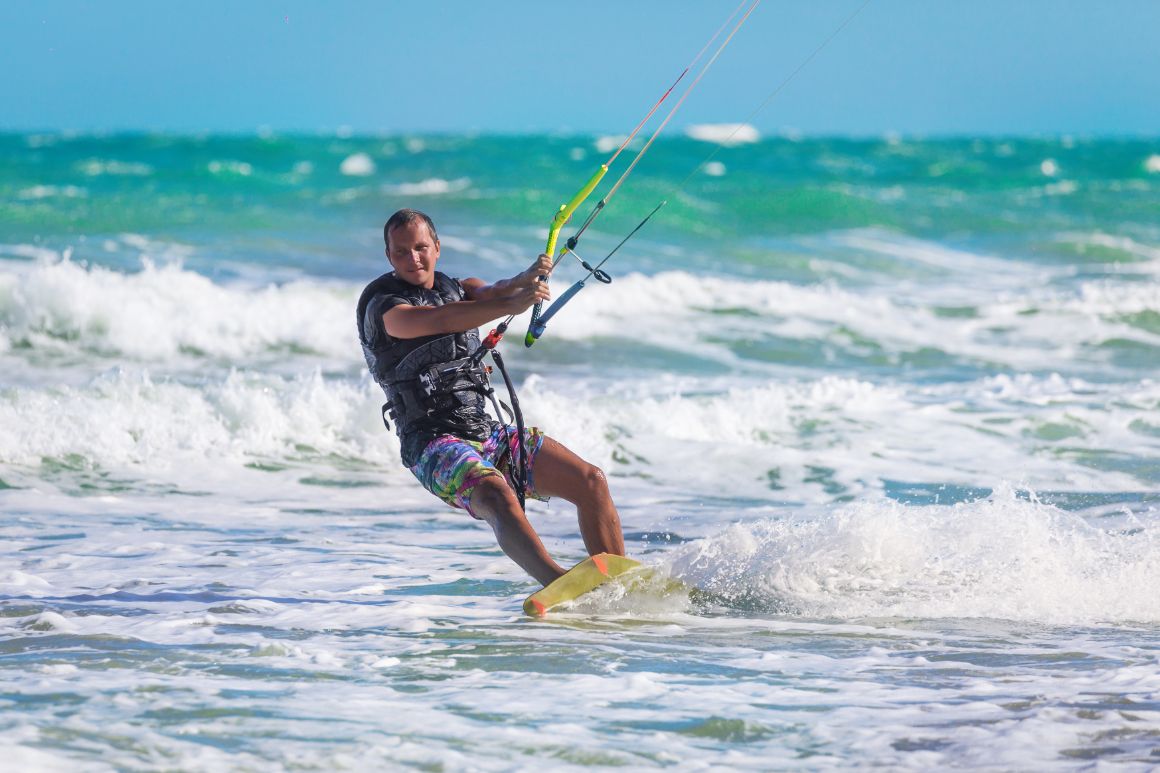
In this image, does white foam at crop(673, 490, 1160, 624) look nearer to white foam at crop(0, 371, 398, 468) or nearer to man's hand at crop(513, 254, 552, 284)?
man's hand at crop(513, 254, 552, 284)

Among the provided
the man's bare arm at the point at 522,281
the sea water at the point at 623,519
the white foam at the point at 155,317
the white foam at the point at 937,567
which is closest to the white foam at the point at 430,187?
the sea water at the point at 623,519

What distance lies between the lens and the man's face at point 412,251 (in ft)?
16.2

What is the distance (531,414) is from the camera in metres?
9.59

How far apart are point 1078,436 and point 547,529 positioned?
13.3 feet

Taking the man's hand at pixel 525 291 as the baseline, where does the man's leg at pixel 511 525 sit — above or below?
below

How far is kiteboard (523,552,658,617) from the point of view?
4898mm

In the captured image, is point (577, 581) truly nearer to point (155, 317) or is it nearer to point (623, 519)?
point (623, 519)

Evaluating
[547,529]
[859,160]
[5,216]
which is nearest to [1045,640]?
[547,529]

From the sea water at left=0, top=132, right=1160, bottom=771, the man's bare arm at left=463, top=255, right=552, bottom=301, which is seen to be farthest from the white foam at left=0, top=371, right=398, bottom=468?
the man's bare arm at left=463, top=255, right=552, bottom=301

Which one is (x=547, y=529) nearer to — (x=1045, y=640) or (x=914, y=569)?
(x=914, y=569)

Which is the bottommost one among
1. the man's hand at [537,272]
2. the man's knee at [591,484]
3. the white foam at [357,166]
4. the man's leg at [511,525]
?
the man's leg at [511,525]

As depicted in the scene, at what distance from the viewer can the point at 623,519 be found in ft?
24.1

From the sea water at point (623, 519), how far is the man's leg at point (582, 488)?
8.9 inches

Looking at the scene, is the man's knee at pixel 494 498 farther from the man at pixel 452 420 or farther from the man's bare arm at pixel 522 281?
the man's bare arm at pixel 522 281
